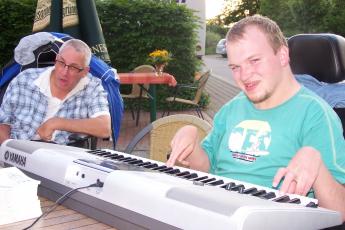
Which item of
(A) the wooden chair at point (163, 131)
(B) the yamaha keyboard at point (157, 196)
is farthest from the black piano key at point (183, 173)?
(A) the wooden chair at point (163, 131)

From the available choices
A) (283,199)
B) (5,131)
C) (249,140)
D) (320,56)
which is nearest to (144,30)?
(5,131)

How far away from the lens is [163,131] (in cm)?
279

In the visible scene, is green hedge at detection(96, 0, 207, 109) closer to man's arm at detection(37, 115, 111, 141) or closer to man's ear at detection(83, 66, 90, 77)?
man's ear at detection(83, 66, 90, 77)

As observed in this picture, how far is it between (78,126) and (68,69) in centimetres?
42

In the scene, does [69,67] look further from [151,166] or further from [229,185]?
[229,185]

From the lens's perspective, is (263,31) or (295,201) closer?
(295,201)

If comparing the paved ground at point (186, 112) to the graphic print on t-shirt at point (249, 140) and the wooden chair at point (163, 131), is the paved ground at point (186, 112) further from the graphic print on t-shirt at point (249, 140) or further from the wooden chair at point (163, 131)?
the graphic print on t-shirt at point (249, 140)

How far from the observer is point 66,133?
3361 mm

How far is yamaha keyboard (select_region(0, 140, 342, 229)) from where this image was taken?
117 centimetres

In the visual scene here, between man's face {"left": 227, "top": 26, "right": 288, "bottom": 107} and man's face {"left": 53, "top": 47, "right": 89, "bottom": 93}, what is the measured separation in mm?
1705

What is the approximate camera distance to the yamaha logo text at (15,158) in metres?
1.81

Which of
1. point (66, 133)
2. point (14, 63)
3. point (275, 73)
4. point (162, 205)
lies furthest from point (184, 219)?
point (14, 63)

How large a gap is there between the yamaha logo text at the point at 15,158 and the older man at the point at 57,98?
1.42m

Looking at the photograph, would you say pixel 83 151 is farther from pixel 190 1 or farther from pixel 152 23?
pixel 190 1
